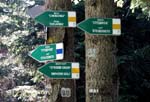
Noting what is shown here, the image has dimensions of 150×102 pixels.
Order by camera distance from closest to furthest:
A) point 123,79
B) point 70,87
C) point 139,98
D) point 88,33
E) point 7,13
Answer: point 88,33 → point 70,87 → point 123,79 → point 139,98 → point 7,13

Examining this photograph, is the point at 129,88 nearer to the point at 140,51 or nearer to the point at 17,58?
the point at 140,51

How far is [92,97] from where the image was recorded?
4168 millimetres

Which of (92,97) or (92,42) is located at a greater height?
(92,42)

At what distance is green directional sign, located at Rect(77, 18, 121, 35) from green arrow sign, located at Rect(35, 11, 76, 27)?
263mm

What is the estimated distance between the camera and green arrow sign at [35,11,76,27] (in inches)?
168

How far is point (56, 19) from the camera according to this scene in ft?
14.1

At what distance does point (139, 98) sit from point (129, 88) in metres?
0.97

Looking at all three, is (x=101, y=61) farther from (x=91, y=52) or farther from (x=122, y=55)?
(x=122, y=55)

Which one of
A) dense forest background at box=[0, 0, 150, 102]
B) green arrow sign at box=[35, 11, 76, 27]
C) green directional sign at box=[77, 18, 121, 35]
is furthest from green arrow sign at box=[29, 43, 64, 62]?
dense forest background at box=[0, 0, 150, 102]

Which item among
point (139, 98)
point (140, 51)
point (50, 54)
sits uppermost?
point (50, 54)

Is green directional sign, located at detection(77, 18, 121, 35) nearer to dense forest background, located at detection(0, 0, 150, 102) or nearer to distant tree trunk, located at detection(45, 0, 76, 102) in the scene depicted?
distant tree trunk, located at detection(45, 0, 76, 102)

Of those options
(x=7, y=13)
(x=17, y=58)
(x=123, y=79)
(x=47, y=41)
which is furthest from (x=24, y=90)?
(x=7, y=13)

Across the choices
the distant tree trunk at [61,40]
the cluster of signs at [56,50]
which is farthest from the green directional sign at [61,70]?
the distant tree trunk at [61,40]

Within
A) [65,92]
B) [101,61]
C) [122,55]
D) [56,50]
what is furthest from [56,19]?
[122,55]
